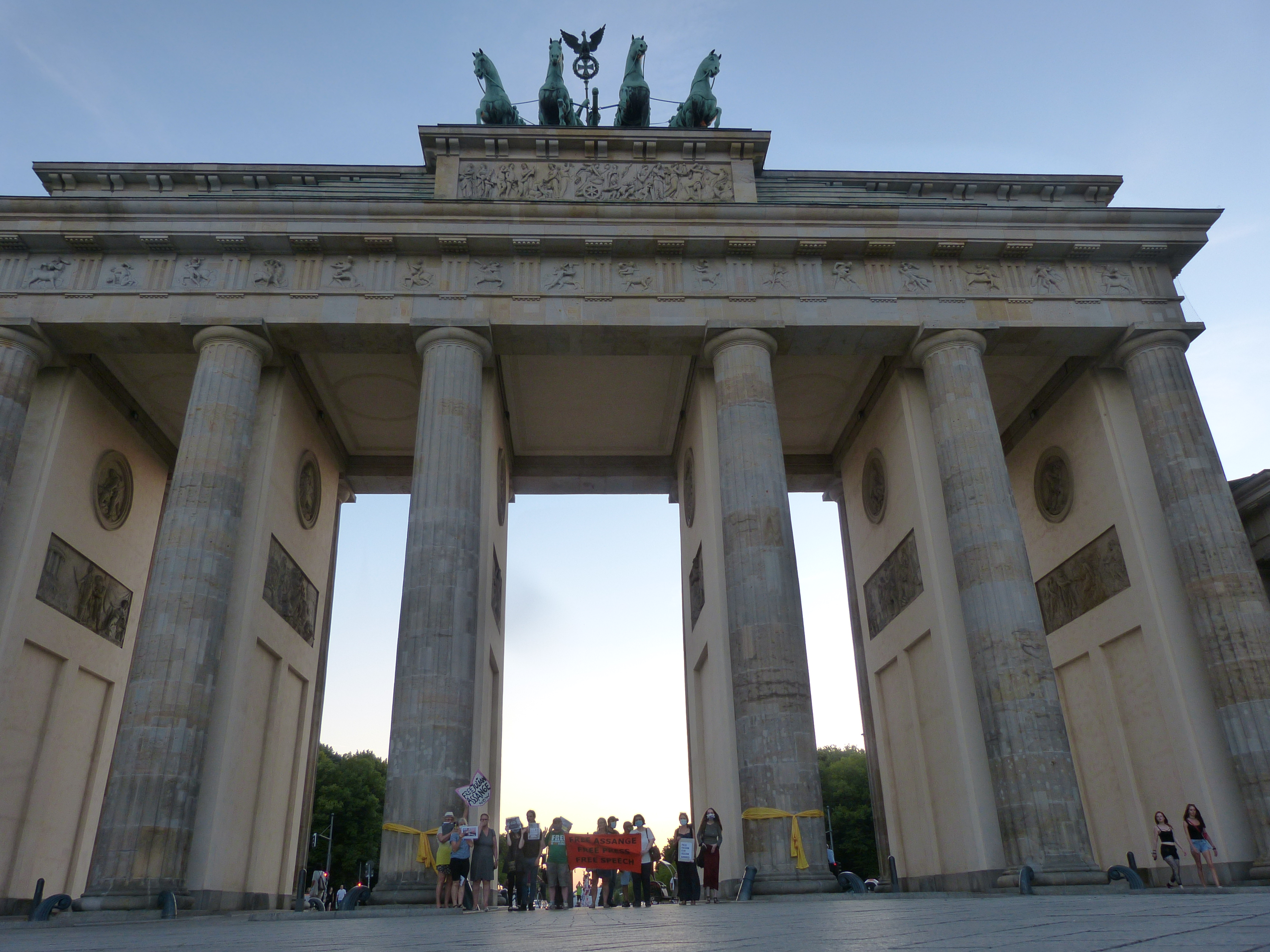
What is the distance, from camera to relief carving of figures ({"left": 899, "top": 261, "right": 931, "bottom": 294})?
19219 millimetres

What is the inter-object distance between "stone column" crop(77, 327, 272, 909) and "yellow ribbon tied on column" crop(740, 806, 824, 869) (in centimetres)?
910

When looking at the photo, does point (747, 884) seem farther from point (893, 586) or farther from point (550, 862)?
point (893, 586)

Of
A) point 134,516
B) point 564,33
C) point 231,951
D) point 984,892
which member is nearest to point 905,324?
point 984,892

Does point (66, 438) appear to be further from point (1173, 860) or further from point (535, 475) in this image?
point (1173, 860)

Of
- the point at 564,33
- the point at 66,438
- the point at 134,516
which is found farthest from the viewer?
the point at 564,33

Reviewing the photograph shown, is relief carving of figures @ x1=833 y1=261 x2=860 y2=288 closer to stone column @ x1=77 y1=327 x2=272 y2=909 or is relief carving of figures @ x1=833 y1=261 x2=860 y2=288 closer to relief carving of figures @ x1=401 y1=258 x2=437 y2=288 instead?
relief carving of figures @ x1=401 y1=258 x2=437 y2=288

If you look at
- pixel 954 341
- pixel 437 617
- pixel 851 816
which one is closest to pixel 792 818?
pixel 437 617

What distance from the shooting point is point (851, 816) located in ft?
189

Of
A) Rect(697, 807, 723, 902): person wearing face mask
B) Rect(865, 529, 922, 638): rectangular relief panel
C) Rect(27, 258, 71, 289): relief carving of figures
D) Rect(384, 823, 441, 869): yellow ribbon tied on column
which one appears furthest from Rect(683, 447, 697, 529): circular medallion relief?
Rect(27, 258, 71, 289): relief carving of figures

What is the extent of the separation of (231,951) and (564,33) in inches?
989

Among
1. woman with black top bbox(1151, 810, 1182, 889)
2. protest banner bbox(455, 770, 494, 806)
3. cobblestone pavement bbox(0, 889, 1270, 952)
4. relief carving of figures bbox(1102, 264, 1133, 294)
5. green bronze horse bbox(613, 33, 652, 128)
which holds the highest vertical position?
green bronze horse bbox(613, 33, 652, 128)

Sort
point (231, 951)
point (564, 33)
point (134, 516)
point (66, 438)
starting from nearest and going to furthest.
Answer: point (231, 951), point (66, 438), point (134, 516), point (564, 33)

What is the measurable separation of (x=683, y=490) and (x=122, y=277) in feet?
45.2

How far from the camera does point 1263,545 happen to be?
20547 millimetres
